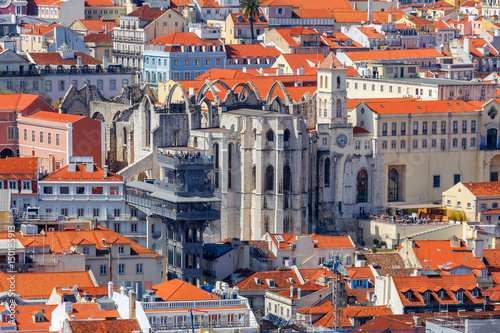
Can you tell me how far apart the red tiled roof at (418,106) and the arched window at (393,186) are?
475cm

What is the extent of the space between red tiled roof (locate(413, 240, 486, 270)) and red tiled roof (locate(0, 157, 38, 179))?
1039 inches

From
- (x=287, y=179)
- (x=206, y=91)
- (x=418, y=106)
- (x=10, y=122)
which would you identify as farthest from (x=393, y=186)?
(x=10, y=122)

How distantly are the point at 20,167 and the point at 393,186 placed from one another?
32.1m

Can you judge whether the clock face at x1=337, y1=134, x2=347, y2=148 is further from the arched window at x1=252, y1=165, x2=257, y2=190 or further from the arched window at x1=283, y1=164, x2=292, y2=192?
the arched window at x1=252, y1=165, x2=257, y2=190

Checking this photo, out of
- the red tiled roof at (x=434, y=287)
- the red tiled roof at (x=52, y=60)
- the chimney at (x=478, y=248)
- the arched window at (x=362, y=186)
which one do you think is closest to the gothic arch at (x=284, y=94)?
the arched window at (x=362, y=186)

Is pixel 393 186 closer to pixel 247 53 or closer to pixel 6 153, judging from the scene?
pixel 6 153

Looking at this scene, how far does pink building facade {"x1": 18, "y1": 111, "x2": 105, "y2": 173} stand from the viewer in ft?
468

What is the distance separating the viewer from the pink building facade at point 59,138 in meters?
143

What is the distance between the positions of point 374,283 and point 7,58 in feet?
173

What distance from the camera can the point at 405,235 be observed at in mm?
143000

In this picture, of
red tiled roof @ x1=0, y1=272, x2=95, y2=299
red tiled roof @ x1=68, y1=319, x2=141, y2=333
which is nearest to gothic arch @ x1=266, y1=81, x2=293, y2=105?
red tiled roof @ x1=0, y1=272, x2=95, y2=299

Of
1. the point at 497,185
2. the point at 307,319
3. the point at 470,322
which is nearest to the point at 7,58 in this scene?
the point at 497,185

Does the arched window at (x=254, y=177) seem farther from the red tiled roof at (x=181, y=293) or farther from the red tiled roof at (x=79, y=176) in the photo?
the red tiled roof at (x=181, y=293)

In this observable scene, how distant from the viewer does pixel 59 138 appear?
143 m
